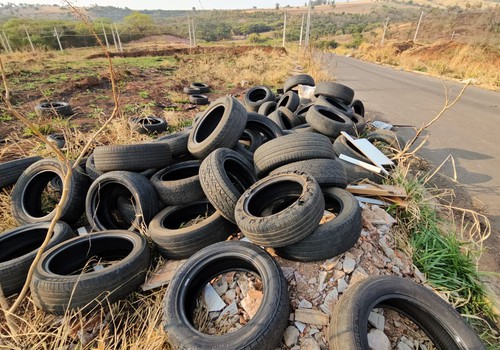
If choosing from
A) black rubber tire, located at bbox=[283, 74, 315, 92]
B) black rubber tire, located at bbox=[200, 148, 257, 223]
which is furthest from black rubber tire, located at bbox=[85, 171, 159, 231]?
black rubber tire, located at bbox=[283, 74, 315, 92]

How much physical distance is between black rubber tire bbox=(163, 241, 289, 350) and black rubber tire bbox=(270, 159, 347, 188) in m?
1.30

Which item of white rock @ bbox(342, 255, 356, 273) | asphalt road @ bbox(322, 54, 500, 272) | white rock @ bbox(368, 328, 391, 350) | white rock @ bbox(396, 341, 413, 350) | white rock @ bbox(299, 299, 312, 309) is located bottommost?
asphalt road @ bbox(322, 54, 500, 272)

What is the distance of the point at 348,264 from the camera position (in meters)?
2.79

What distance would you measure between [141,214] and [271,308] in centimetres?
212

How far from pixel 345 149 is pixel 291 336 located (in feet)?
12.0

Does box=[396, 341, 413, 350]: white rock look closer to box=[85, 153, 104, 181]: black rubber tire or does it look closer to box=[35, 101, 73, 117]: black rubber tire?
box=[85, 153, 104, 181]: black rubber tire

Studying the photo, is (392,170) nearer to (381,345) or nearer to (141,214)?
(381,345)

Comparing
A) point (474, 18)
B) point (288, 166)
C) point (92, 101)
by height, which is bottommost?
point (92, 101)

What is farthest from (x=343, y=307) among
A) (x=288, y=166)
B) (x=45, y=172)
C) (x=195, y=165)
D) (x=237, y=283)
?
(x=45, y=172)

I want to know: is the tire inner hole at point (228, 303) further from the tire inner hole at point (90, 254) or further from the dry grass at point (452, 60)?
the dry grass at point (452, 60)

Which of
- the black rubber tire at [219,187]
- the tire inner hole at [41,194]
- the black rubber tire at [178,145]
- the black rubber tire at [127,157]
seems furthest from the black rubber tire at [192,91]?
the black rubber tire at [219,187]

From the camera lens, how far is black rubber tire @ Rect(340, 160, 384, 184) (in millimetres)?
4551

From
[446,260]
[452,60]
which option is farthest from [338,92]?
[452,60]

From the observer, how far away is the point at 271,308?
225cm
